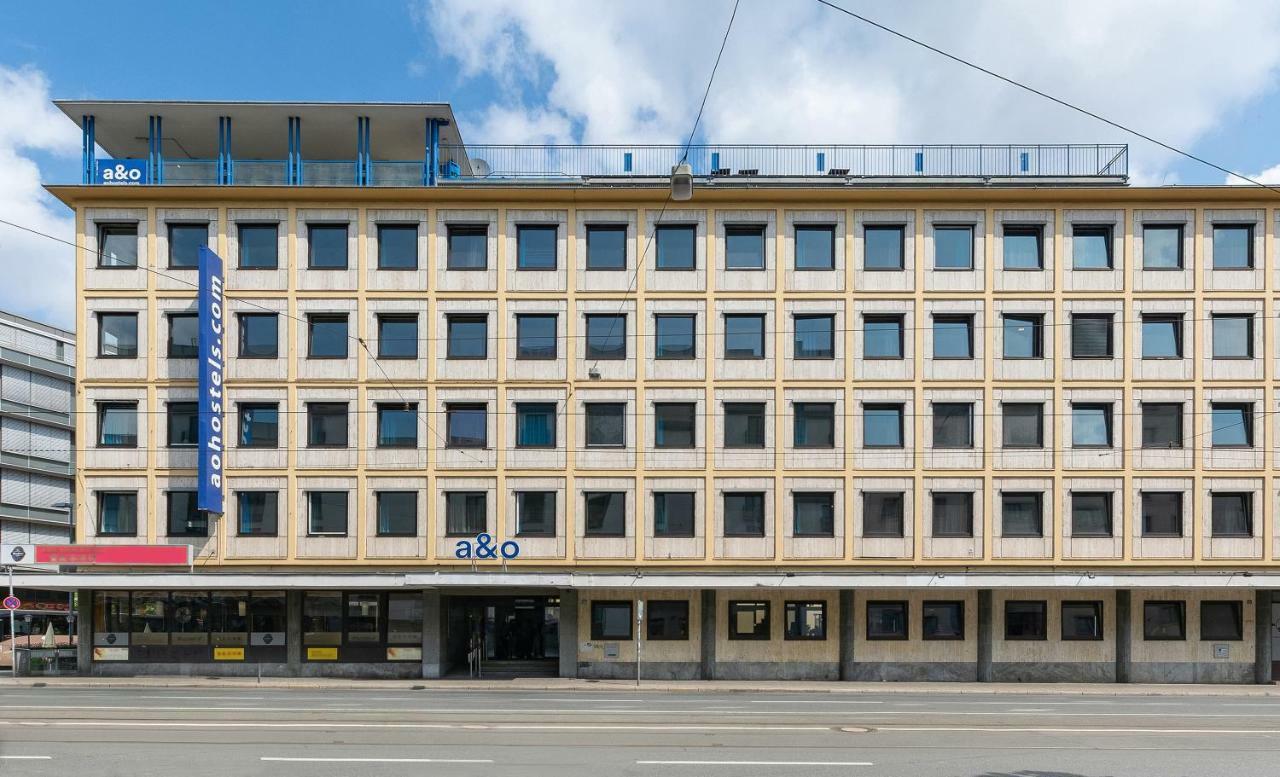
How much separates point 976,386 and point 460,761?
66.3ft

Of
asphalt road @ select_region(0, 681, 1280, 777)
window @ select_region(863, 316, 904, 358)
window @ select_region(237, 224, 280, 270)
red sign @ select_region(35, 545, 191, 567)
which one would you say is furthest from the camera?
window @ select_region(237, 224, 280, 270)

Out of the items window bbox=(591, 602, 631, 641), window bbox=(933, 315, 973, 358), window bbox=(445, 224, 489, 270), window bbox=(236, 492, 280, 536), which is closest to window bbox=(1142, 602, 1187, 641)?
window bbox=(933, 315, 973, 358)

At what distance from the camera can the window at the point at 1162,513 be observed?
89.1ft

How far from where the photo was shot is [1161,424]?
27375 millimetres

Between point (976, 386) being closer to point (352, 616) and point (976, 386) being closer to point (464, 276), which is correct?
point (464, 276)

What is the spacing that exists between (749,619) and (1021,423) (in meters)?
10.8

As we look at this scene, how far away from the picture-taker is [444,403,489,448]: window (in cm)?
2772

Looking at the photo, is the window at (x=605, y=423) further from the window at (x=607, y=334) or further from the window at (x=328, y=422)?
the window at (x=328, y=422)

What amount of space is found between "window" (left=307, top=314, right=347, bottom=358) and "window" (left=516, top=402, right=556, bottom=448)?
240 inches

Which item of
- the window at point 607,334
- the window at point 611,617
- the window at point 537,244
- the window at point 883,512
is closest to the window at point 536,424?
the window at point 607,334

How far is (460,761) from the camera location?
1387 centimetres

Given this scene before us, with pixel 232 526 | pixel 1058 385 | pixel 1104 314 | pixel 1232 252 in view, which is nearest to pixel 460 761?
pixel 232 526

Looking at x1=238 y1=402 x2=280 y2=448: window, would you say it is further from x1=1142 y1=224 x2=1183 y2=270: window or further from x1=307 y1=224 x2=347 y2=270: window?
x1=1142 y1=224 x2=1183 y2=270: window

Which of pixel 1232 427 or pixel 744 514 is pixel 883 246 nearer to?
pixel 744 514
